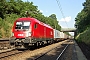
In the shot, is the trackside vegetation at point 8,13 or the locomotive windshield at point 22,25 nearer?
the locomotive windshield at point 22,25

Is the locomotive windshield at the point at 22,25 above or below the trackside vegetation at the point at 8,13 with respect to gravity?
below

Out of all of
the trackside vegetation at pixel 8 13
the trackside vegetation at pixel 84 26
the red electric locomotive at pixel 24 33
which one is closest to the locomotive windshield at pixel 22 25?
the red electric locomotive at pixel 24 33

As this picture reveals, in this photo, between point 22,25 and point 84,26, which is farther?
point 84,26

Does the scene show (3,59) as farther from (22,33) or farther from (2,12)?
(2,12)

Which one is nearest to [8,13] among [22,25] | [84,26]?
[84,26]

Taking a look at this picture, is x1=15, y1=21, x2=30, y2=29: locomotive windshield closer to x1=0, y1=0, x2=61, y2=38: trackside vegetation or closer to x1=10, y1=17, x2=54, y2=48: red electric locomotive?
x1=10, y1=17, x2=54, y2=48: red electric locomotive

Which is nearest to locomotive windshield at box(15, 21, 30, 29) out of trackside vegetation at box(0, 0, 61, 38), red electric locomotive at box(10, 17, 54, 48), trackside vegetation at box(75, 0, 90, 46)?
red electric locomotive at box(10, 17, 54, 48)

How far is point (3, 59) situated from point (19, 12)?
4460 centimetres

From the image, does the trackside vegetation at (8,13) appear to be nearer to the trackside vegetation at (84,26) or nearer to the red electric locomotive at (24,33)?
the red electric locomotive at (24,33)

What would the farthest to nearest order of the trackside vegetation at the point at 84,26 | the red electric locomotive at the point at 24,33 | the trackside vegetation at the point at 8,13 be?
the trackside vegetation at the point at 8,13
the trackside vegetation at the point at 84,26
the red electric locomotive at the point at 24,33

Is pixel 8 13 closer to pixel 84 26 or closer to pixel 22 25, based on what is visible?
pixel 84 26

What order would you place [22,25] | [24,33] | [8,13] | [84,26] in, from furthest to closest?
[84,26] < [8,13] < [22,25] < [24,33]

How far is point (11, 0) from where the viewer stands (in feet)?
183

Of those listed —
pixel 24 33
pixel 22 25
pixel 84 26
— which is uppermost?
pixel 84 26
